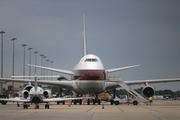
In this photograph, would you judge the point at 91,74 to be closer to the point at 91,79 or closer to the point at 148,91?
the point at 91,79

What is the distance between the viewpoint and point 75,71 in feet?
192

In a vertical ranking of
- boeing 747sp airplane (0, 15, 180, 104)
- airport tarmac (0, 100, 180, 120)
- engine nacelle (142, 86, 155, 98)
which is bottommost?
airport tarmac (0, 100, 180, 120)

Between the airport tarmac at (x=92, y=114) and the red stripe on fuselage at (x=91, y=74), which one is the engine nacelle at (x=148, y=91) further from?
the airport tarmac at (x=92, y=114)

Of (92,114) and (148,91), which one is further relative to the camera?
(148,91)

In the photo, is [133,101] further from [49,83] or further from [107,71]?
[49,83]

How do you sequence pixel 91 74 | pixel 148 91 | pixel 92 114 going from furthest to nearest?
pixel 148 91 < pixel 91 74 < pixel 92 114

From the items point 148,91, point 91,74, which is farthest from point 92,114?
point 148,91

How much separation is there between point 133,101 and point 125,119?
31.0 metres

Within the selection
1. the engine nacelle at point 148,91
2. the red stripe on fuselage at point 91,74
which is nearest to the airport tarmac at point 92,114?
the red stripe on fuselage at point 91,74

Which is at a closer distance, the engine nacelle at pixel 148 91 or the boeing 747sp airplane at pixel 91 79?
the boeing 747sp airplane at pixel 91 79

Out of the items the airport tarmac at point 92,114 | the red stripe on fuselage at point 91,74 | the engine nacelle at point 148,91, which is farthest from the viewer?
the engine nacelle at point 148,91

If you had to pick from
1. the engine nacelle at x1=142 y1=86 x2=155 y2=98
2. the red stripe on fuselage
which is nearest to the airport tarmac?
the red stripe on fuselage

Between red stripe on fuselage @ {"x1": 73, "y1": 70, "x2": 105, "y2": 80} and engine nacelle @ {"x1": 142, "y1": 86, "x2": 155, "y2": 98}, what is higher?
red stripe on fuselage @ {"x1": 73, "y1": 70, "x2": 105, "y2": 80}

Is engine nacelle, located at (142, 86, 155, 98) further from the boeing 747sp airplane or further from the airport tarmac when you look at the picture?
the airport tarmac
